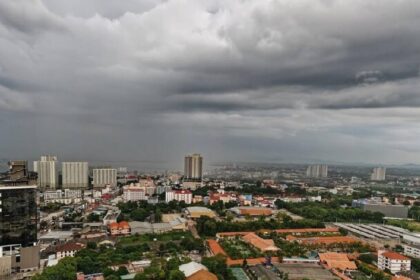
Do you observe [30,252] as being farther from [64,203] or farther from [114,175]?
[114,175]

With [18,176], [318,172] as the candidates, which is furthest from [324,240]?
[318,172]

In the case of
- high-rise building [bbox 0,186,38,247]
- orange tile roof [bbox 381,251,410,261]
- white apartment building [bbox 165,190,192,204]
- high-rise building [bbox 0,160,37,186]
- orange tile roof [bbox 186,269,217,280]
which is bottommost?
white apartment building [bbox 165,190,192,204]

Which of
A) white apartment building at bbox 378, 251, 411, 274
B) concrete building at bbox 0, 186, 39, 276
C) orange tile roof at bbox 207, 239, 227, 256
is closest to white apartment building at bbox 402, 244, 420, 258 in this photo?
white apartment building at bbox 378, 251, 411, 274

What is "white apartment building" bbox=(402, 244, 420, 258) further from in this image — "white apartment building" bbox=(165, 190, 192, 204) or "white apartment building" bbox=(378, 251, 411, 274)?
"white apartment building" bbox=(165, 190, 192, 204)

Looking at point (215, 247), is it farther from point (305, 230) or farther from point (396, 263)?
point (396, 263)

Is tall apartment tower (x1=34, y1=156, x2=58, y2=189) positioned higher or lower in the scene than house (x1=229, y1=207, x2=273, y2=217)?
higher

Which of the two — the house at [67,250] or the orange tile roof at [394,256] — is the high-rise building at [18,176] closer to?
the house at [67,250]

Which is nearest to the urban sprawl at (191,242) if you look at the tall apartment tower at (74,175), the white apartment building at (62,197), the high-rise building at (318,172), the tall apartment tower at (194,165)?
the white apartment building at (62,197)

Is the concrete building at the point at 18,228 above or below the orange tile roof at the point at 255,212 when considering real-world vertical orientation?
above
